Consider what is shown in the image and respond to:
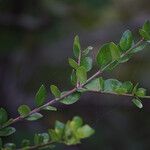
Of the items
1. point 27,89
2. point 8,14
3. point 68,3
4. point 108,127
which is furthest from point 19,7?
point 108,127

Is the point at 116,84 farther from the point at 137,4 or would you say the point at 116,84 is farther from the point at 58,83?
the point at 137,4

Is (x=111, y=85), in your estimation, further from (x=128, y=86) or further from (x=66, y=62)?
(x=66, y=62)

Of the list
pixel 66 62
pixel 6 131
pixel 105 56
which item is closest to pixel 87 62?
pixel 105 56

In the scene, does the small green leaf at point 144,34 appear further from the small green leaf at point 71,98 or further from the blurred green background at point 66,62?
the blurred green background at point 66,62

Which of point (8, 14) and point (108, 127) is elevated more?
point (8, 14)

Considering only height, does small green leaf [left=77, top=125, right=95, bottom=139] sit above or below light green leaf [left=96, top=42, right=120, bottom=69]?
below

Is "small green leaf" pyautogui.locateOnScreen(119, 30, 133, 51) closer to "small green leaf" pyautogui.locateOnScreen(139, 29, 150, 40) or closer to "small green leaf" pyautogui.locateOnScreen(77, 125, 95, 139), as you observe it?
"small green leaf" pyautogui.locateOnScreen(139, 29, 150, 40)

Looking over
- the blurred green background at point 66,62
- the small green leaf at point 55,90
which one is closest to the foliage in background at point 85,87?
the small green leaf at point 55,90

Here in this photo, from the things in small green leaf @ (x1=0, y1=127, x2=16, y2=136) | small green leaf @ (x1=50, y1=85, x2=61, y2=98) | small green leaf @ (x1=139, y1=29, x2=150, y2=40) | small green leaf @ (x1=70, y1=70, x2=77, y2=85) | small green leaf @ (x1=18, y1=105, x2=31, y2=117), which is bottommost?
small green leaf @ (x1=0, y1=127, x2=16, y2=136)

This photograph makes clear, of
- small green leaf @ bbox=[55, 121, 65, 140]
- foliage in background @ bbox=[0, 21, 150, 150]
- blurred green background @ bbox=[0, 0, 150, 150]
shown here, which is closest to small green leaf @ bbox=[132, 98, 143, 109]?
foliage in background @ bbox=[0, 21, 150, 150]
